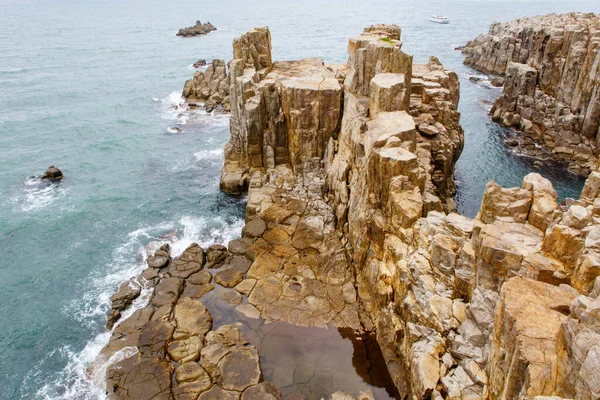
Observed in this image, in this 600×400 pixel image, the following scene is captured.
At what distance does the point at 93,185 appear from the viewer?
5041 cm

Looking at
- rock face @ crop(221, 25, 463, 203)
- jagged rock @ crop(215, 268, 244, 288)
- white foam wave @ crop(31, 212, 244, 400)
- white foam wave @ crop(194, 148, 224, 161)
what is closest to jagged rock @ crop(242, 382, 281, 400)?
white foam wave @ crop(31, 212, 244, 400)

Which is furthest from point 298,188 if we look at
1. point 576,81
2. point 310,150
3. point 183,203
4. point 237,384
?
point 576,81

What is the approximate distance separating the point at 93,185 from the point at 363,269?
36.2 m

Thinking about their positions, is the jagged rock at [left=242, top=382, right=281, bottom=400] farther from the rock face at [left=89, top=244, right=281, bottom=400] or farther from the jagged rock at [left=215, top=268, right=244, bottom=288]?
the jagged rock at [left=215, top=268, right=244, bottom=288]

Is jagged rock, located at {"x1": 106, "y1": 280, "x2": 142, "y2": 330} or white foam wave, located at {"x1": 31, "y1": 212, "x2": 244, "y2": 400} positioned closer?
white foam wave, located at {"x1": 31, "y1": 212, "x2": 244, "y2": 400}

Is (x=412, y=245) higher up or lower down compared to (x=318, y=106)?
lower down

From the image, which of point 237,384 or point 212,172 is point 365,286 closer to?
point 237,384

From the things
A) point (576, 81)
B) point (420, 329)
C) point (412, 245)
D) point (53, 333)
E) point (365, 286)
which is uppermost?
point (576, 81)

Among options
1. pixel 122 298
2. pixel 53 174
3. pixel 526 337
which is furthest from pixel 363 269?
pixel 53 174

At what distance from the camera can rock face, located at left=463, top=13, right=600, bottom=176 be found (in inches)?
2087

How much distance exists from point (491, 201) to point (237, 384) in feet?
57.0

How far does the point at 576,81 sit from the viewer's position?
57.4 metres

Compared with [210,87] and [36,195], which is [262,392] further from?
[210,87]

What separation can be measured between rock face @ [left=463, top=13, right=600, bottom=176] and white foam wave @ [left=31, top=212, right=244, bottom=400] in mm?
43243
